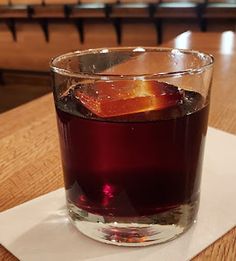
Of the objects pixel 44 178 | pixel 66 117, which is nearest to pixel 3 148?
pixel 44 178

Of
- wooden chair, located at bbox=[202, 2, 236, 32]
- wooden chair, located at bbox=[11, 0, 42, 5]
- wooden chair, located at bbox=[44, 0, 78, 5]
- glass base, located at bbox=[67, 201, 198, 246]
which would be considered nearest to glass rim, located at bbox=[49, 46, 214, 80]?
glass base, located at bbox=[67, 201, 198, 246]

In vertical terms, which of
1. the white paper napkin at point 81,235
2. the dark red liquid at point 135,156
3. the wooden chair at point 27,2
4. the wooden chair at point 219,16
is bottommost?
the wooden chair at point 219,16

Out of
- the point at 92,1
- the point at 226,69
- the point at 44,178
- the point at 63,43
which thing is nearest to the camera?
the point at 44,178

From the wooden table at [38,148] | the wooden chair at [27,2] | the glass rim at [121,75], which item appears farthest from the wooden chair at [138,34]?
the glass rim at [121,75]

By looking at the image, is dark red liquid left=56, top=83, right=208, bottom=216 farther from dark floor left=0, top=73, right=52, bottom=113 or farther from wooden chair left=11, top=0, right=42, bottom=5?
wooden chair left=11, top=0, right=42, bottom=5

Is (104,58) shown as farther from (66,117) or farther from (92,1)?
(92,1)

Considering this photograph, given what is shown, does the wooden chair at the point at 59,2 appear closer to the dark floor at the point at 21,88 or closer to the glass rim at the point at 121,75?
the dark floor at the point at 21,88
